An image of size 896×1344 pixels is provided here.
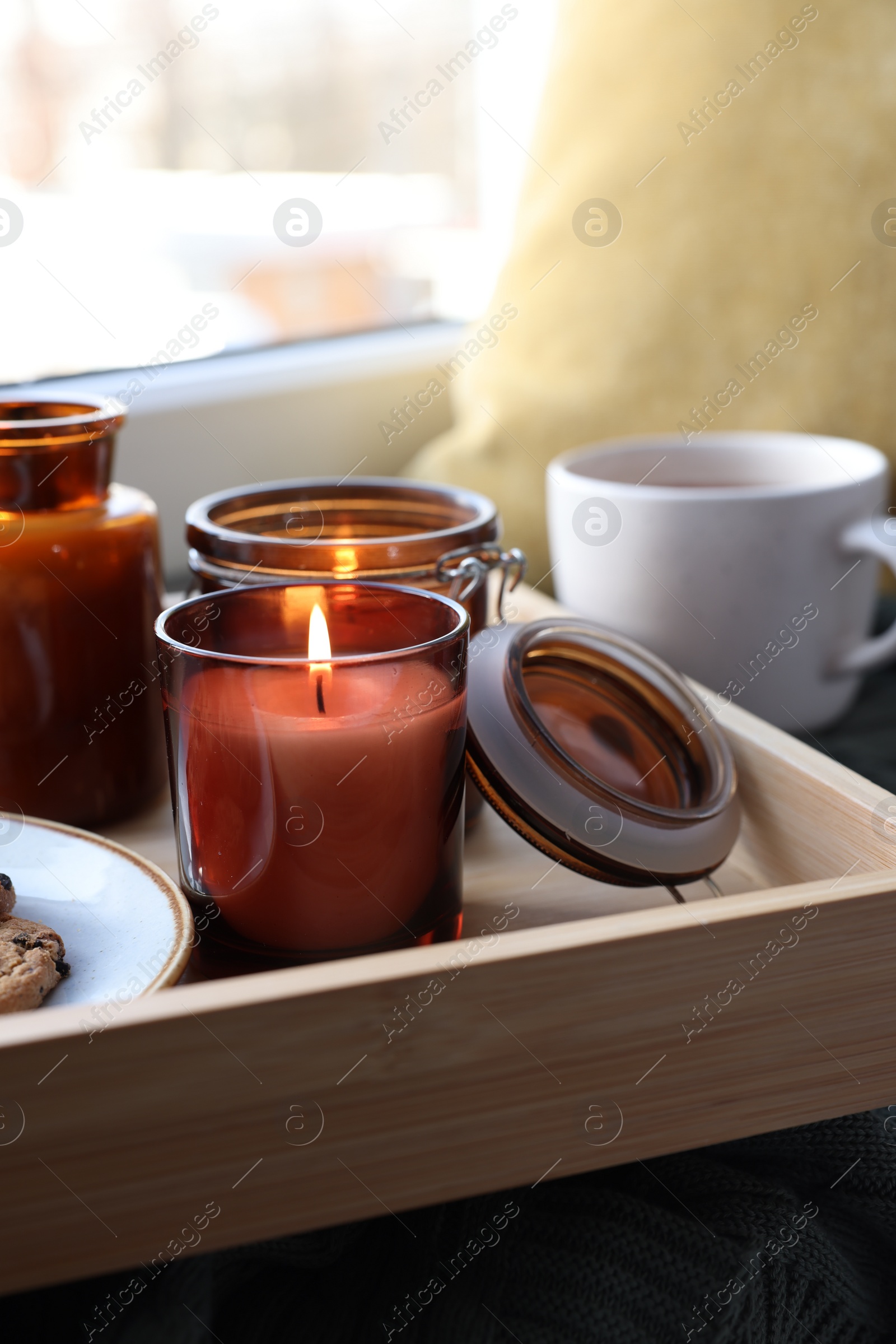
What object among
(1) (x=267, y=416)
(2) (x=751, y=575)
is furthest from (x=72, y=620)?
(1) (x=267, y=416)

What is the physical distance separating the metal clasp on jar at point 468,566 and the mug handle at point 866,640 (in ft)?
0.63

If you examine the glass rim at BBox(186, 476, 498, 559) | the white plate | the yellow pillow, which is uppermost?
the yellow pillow

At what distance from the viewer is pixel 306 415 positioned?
85 cm

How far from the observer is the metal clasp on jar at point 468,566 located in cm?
43

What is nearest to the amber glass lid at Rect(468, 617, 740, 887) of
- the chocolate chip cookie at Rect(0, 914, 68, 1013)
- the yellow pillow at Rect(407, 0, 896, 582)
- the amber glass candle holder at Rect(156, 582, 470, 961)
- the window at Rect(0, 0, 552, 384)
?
the amber glass candle holder at Rect(156, 582, 470, 961)

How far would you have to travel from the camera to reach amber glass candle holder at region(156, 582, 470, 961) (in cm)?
33

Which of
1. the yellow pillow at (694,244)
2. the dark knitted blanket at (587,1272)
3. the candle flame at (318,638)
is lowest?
the dark knitted blanket at (587,1272)

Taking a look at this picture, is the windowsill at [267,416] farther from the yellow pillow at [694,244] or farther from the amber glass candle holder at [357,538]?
the amber glass candle holder at [357,538]

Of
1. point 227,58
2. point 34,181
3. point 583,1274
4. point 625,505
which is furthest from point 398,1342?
point 227,58

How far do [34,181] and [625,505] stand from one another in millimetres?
572

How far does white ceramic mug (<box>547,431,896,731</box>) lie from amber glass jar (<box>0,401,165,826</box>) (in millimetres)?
228

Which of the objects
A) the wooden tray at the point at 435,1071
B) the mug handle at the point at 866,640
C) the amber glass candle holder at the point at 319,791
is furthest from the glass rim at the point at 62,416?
the mug handle at the point at 866,640

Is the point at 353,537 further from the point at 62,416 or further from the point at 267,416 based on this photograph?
the point at 267,416

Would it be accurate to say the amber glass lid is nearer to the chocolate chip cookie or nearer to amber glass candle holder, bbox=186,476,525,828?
amber glass candle holder, bbox=186,476,525,828
